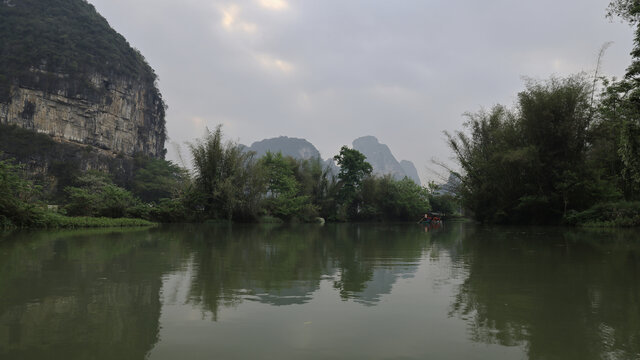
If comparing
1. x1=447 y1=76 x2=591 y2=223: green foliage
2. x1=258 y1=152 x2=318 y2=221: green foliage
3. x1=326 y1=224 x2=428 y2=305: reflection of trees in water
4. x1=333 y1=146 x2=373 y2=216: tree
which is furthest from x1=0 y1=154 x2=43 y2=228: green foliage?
x1=333 y1=146 x2=373 y2=216: tree

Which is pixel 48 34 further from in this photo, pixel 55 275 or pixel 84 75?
pixel 55 275

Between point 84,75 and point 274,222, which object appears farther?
point 84,75

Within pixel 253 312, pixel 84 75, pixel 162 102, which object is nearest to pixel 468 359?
pixel 253 312

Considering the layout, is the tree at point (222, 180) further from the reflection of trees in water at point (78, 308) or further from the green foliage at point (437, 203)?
the green foliage at point (437, 203)

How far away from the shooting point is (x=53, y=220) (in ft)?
51.4

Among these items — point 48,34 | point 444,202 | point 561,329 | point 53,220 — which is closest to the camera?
point 561,329

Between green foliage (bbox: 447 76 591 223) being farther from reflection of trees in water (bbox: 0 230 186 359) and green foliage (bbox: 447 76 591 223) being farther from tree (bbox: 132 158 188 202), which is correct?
tree (bbox: 132 158 188 202)

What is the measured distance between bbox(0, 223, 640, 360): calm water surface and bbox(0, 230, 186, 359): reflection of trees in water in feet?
0.04

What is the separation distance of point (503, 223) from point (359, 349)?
25.3 metres

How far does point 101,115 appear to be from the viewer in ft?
233

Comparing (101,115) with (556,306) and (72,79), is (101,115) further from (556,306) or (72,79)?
(556,306)

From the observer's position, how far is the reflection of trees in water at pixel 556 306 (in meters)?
2.55

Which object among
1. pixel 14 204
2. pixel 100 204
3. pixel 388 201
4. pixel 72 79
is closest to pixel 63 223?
pixel 14 204

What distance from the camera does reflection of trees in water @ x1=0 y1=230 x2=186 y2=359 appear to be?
2496 millimetres
